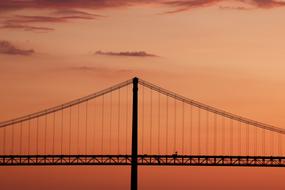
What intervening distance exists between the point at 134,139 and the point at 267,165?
1873 cm

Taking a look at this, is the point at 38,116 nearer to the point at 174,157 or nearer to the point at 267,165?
the point at 174,157

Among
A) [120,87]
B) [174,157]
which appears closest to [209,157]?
[174,157]

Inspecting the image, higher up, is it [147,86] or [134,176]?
[147,86]

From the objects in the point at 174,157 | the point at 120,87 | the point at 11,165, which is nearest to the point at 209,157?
the point at 174,157

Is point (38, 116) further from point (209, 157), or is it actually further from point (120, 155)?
point (209, 157)

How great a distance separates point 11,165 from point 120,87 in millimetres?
16147

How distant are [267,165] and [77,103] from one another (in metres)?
24.4

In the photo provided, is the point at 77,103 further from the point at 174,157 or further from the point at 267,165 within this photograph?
the point at 267,165

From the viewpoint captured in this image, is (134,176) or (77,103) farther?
(77,103)

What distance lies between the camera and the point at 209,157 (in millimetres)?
138500

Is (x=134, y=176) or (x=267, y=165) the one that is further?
(x=267, y=165)

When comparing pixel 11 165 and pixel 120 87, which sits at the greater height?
pixel 120 87

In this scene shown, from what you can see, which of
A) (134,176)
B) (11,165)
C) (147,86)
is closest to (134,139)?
(134,176)

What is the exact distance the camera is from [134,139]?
124000mm
